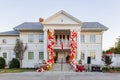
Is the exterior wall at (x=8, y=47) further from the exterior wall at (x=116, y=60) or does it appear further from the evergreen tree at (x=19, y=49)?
the exterior wall at (x=116, y=60)

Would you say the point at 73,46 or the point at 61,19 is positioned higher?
the point at 61,19

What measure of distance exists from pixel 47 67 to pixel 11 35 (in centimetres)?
1288

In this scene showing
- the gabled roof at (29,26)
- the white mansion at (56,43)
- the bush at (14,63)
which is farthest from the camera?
the gabled roof at (29,26)

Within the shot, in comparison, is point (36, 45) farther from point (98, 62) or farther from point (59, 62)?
point (98, 62)

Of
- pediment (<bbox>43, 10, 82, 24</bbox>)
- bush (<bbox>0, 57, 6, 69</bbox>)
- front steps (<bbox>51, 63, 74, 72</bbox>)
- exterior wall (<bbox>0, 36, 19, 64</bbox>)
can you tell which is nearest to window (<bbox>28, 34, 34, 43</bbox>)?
exterior wall (<bbox>0, 36, 19, 64</bbox>)

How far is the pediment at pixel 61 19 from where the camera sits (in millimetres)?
49719

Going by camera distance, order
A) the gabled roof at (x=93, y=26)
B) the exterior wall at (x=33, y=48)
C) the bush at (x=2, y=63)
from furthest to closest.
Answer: the exterior wall at (x=33, y=48)
the gabled roof at (x=93, y=26)
the bush at (x=2, y=63)

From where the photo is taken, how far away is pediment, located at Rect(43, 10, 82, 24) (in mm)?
49719

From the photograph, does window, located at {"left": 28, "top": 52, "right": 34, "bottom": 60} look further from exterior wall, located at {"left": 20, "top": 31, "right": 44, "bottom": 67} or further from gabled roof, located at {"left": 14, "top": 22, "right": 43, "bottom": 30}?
gabled roof, located at {"left": 14, "top": 22, "right": 43, "bottom": 30}

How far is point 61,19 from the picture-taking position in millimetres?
50000

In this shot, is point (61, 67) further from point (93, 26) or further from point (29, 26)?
point (29, 26)

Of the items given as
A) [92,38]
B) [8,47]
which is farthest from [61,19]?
[8,47]

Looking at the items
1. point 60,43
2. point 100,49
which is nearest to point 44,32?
point 60,43

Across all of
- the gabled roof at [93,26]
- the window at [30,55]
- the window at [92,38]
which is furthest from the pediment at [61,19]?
the window at [30,55]
